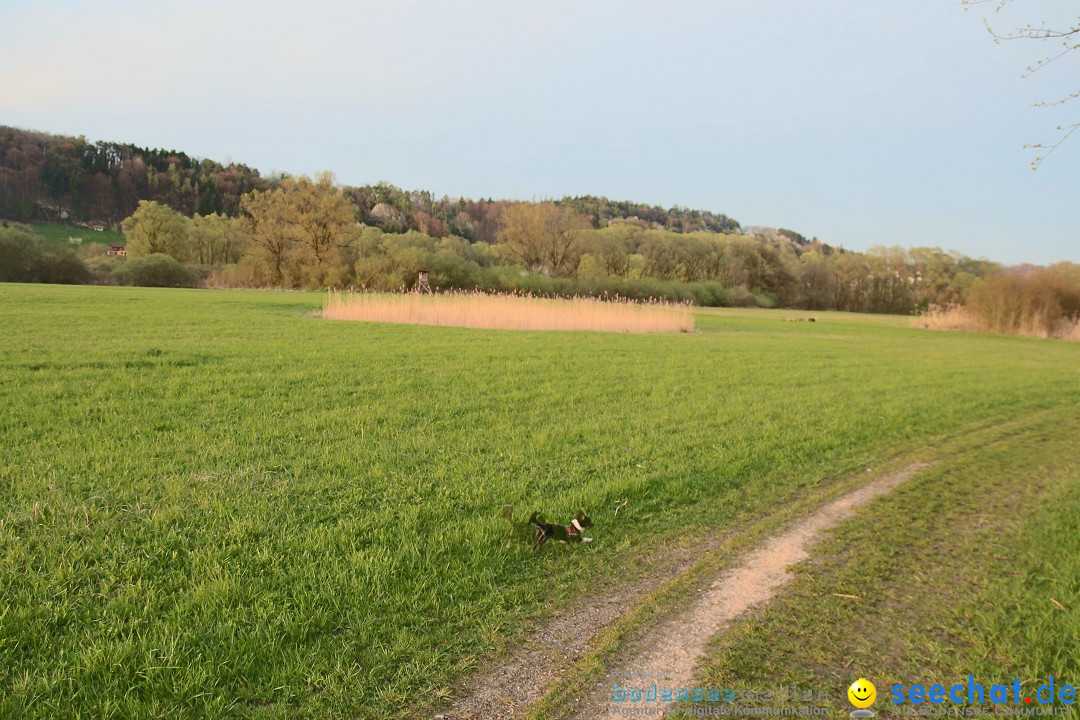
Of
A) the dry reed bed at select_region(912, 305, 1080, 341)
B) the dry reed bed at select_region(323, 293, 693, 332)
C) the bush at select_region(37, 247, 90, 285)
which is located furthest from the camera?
the bush at select_region(37, 247, 90, 285)

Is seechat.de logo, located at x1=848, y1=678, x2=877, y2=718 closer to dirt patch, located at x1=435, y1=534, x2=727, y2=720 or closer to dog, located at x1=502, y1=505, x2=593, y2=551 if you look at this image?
dirt patch, located at x1=435, y1=534, x2=727, y2=720

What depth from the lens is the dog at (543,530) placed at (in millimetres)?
3930

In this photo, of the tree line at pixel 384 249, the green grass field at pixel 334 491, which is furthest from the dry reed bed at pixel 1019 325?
the green grass field at pixel 334 491

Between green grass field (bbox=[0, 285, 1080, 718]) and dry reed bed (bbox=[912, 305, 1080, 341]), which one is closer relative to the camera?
green grass field (bbox=[0, 285, 1080, 718])

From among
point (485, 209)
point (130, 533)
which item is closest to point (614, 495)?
point (130, 533)

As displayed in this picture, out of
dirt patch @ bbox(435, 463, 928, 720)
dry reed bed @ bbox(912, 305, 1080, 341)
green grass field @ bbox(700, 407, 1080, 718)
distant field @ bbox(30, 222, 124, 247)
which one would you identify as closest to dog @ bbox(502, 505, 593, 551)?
dirt patch @ bbox(435, 463, 928, 720)

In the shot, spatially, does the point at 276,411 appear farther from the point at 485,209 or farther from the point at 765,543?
the point at 485,209

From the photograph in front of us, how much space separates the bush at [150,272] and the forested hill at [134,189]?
50.2 metres

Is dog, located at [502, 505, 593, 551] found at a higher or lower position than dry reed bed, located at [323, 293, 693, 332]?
lower

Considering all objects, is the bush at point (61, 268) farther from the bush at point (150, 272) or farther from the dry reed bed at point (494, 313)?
the dry reed bed at point (494, 313)

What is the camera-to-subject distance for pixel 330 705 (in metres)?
2.41

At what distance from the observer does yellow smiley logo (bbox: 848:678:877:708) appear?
247cm

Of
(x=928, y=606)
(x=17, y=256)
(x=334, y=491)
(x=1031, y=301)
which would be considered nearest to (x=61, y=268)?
(x=17, y=256)

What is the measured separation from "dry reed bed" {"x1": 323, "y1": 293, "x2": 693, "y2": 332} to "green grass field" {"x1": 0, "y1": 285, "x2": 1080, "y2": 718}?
336 inches
